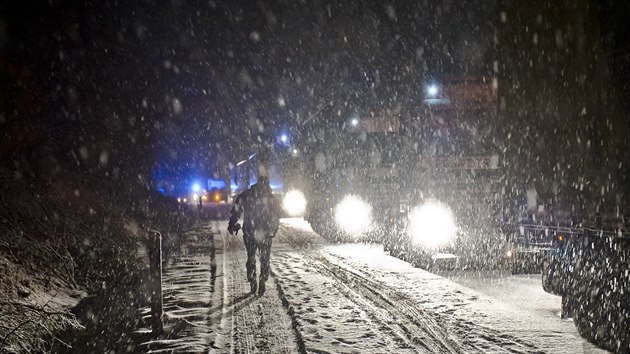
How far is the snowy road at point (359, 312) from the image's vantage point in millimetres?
5906

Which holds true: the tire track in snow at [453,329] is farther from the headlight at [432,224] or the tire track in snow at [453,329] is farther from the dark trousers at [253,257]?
the headlight at [432,224]

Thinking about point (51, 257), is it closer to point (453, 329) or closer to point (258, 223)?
point (258, 223)

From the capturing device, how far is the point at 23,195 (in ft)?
33.8

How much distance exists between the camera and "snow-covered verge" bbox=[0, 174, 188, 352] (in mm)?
5824

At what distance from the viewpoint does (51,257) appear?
8648 mm

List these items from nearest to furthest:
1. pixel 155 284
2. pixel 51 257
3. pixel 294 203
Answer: pixel 155 284 < pixel 51 257 < pixel 294 203

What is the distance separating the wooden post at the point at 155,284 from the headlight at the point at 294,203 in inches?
1081

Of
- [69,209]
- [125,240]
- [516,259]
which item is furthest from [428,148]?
[69,209]

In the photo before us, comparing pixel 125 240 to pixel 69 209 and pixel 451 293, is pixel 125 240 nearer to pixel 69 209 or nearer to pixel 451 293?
pixel 69 209

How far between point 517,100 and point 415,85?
9.80 metres

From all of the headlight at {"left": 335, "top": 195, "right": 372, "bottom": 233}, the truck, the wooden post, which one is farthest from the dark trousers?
the headlight at {"left": 335, "top": 195, "right": 372, "bottom": 233}

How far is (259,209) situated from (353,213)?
17.0 metres

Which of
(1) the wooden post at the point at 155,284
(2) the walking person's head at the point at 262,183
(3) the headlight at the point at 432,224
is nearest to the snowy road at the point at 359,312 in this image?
(1) the wooden post at the point at 155,284

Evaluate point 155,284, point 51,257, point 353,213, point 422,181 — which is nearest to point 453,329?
point 155,284
